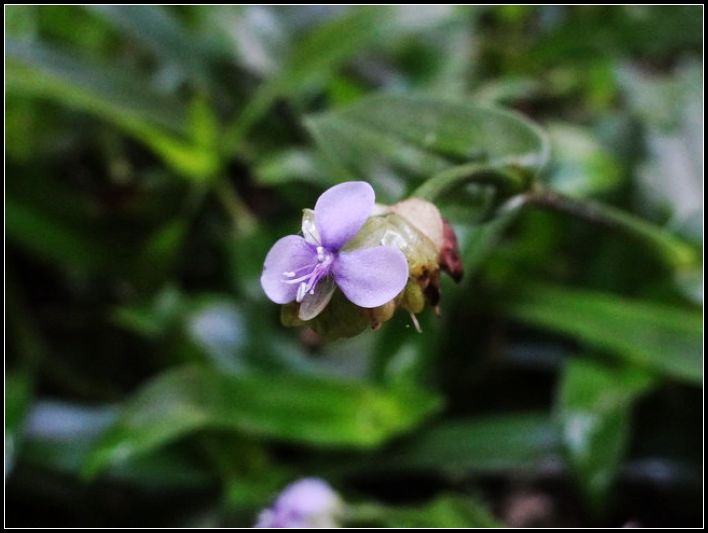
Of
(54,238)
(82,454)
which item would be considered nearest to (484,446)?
(82,454)

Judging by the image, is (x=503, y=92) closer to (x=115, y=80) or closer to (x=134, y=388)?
(x=115, y=80)

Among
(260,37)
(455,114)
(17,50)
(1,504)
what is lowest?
(1,504)

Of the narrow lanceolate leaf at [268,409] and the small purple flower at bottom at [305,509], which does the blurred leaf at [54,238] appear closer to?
the narrow lanceolate leaf at [268,409]

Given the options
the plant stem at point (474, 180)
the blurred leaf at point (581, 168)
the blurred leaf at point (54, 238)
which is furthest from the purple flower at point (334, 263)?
the blurred leaf at point (54, 238)

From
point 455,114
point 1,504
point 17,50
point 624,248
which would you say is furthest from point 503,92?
point 1,504

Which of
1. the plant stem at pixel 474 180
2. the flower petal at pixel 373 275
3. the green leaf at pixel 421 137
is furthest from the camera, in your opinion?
the green leaf at pixel 421 137

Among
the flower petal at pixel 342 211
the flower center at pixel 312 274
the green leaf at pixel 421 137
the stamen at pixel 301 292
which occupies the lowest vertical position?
the stamen at pixel 301 292

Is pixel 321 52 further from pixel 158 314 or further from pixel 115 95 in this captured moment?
pixel 158 314
